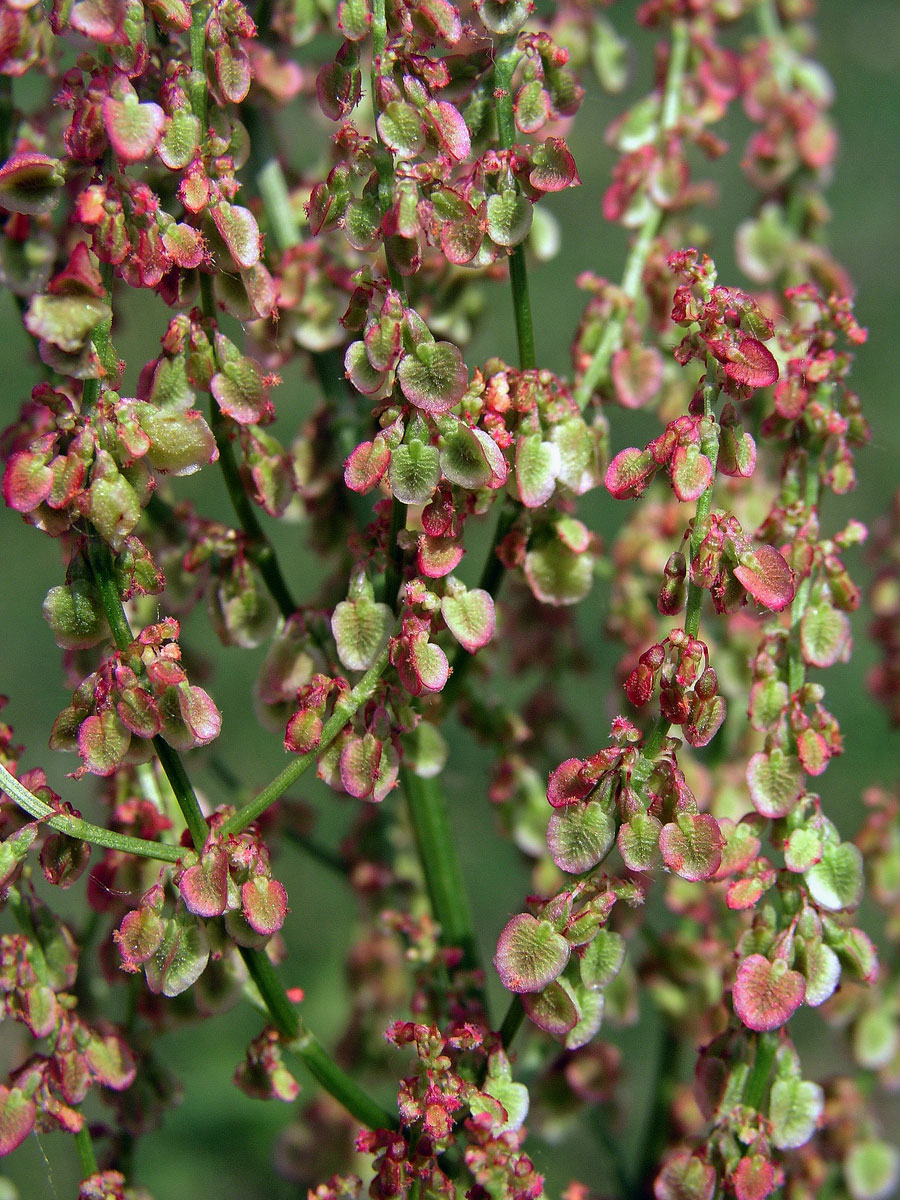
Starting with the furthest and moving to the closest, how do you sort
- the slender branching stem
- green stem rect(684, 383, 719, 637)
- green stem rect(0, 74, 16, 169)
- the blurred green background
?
the blurred green background
the slender branching stem
green stem rect(0, 74, 16, 169)
green stem rect(684, 383, 719, 637)

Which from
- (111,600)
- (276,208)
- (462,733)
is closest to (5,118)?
(276,208)

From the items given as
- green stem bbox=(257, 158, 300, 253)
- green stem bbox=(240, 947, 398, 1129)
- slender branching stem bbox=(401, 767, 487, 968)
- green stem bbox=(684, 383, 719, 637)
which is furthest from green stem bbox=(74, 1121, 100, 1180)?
green stem bbox=(257, 158, 300, 253)

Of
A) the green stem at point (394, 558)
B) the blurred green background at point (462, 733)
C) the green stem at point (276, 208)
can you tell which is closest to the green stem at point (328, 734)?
the green stem at point (394, 558)

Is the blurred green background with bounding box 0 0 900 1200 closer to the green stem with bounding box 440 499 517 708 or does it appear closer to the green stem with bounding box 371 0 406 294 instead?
the green stem with bounding box 440 499 517 708

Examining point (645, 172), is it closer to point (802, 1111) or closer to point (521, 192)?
point (521, 192)

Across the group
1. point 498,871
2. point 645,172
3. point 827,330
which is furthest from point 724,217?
point 827,330

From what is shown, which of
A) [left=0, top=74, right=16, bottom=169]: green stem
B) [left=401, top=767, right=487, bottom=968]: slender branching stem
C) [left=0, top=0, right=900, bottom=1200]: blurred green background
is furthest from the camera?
[left=0, top=0, right=900, bottom=1200]: blurred green background

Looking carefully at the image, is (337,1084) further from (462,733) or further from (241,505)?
(462,733)
